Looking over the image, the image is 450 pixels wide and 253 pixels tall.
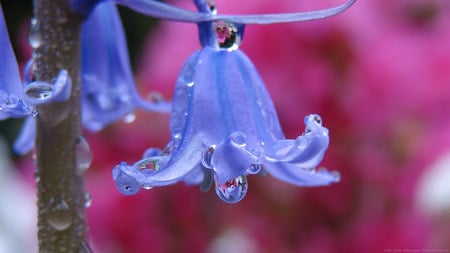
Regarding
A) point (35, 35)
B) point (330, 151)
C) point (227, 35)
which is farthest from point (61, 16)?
point (330, 151)

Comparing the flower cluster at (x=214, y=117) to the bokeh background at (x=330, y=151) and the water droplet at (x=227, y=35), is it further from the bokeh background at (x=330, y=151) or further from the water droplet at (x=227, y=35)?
the bokeh background at (x=330, y=151)

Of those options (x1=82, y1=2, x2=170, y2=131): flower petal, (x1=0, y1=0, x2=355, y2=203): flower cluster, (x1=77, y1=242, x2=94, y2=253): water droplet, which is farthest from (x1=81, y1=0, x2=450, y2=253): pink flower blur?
(x1=77, y1=242, x2=94, y2=253): water droplet

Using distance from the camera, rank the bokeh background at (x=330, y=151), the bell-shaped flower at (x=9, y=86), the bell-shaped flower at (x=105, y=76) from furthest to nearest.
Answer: the bokeh background at (x=330, y=151) → the bell-shaped flower at (x=105, y=76) → the bell-shaped flower at (x=9, y=86)

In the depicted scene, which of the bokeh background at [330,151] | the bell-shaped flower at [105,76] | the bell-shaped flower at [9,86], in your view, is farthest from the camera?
the bokeh background at [330,151]

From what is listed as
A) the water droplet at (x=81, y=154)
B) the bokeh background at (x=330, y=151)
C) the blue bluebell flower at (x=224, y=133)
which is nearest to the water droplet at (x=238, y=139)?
the blue bluebell flower at (x=224, y=133)

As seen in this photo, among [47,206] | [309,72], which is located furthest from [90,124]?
[309,72]

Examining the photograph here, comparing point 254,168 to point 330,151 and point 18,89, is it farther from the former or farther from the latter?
point 330,151

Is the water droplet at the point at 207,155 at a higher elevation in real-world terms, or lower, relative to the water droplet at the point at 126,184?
higher

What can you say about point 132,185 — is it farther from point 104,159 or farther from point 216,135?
point 104,159
